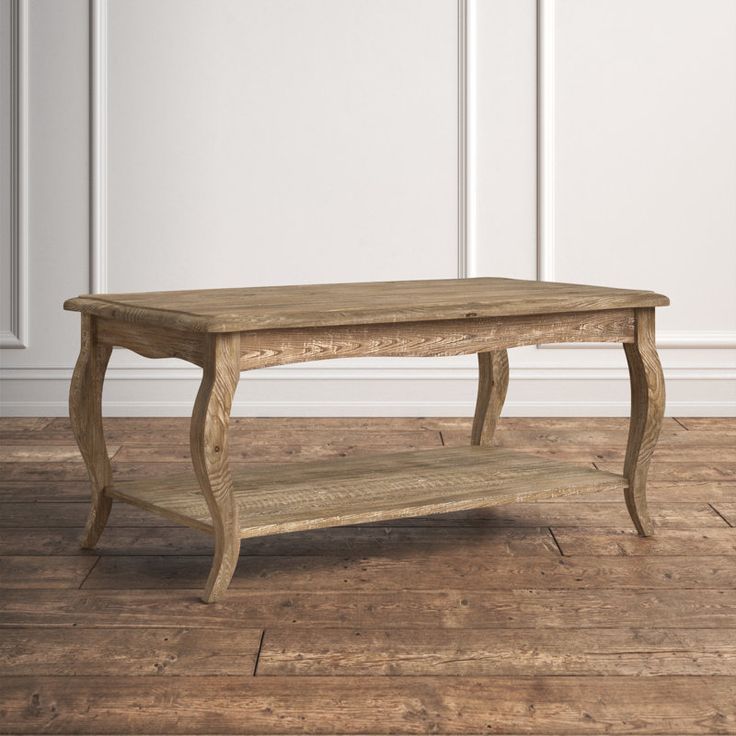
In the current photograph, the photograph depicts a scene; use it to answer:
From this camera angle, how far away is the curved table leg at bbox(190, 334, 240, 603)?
6.15 ft

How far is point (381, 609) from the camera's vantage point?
6.35 feet

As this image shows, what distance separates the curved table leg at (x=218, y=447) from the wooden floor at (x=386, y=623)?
0.08m

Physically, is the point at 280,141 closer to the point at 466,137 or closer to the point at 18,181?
the point at 466,137

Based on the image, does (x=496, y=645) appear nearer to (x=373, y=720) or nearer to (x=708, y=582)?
(x=373, y=720)

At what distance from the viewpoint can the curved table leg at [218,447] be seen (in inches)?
73.8

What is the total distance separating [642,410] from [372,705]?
1.04 m

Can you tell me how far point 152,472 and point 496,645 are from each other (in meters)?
1.47

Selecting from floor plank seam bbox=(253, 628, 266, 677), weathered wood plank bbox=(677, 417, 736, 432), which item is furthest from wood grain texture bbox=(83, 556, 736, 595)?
weathered wood plank bbox=(677, 417, 736, 432)

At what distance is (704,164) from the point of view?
3873 millimetres

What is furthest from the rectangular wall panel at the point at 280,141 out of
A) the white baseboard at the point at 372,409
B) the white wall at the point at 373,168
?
the white baseboard at the point at 372,409

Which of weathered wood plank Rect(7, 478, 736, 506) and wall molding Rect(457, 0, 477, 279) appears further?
wall molding Rect(457, 0, 477, 279)

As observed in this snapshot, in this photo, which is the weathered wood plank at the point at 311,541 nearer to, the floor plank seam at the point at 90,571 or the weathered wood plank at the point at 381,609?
the floor plank seam at the point at 90,571

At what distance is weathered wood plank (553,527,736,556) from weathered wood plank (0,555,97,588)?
94 cm

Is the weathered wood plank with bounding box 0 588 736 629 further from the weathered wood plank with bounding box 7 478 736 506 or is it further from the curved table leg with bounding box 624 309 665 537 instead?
the weathered wood plank with bounding box 7 478 736 506
